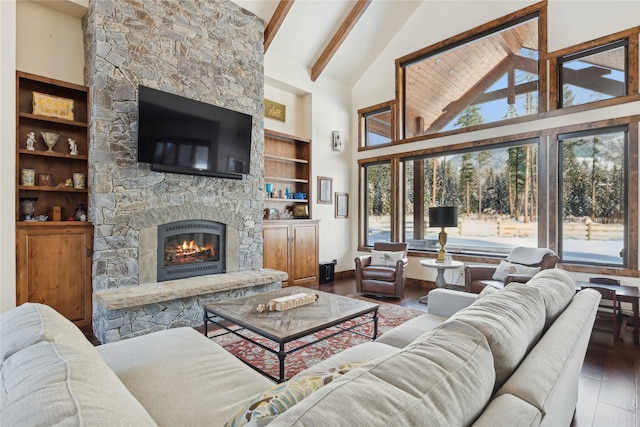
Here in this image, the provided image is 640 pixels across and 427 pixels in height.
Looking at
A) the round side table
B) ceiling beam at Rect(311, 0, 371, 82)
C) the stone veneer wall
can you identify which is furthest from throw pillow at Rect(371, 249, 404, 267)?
ceiling beam at Rect(311, 0, 371, 82)

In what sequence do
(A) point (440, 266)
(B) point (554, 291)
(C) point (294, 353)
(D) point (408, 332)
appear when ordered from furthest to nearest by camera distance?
(A) point (440, 266) → (C) point (294, 353) → (D) point (408, 332) → (B) point (554, 291)

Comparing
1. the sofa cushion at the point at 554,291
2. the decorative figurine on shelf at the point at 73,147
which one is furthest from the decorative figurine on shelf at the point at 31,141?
the sofa cushion at the point at 554,291

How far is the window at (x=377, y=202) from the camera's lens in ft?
21.1

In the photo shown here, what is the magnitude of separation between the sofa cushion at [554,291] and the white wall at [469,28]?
292cm

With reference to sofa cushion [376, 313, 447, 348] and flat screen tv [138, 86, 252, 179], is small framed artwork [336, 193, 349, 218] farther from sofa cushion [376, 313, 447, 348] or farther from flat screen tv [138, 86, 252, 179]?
sofa cushion [376, 313, 447, 348]

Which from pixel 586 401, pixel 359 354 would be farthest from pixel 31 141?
pixel 586 401

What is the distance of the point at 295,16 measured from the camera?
5086mm

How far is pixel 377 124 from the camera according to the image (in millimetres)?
6688

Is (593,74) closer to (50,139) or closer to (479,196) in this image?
(479,196)

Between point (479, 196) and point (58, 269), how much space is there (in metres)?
5.70

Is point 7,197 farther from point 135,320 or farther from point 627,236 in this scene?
point 627,236

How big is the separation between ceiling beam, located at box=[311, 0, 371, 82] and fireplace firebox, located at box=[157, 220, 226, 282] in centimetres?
350

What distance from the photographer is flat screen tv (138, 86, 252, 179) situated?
139 inches

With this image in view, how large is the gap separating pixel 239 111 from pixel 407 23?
3791 millimetres
